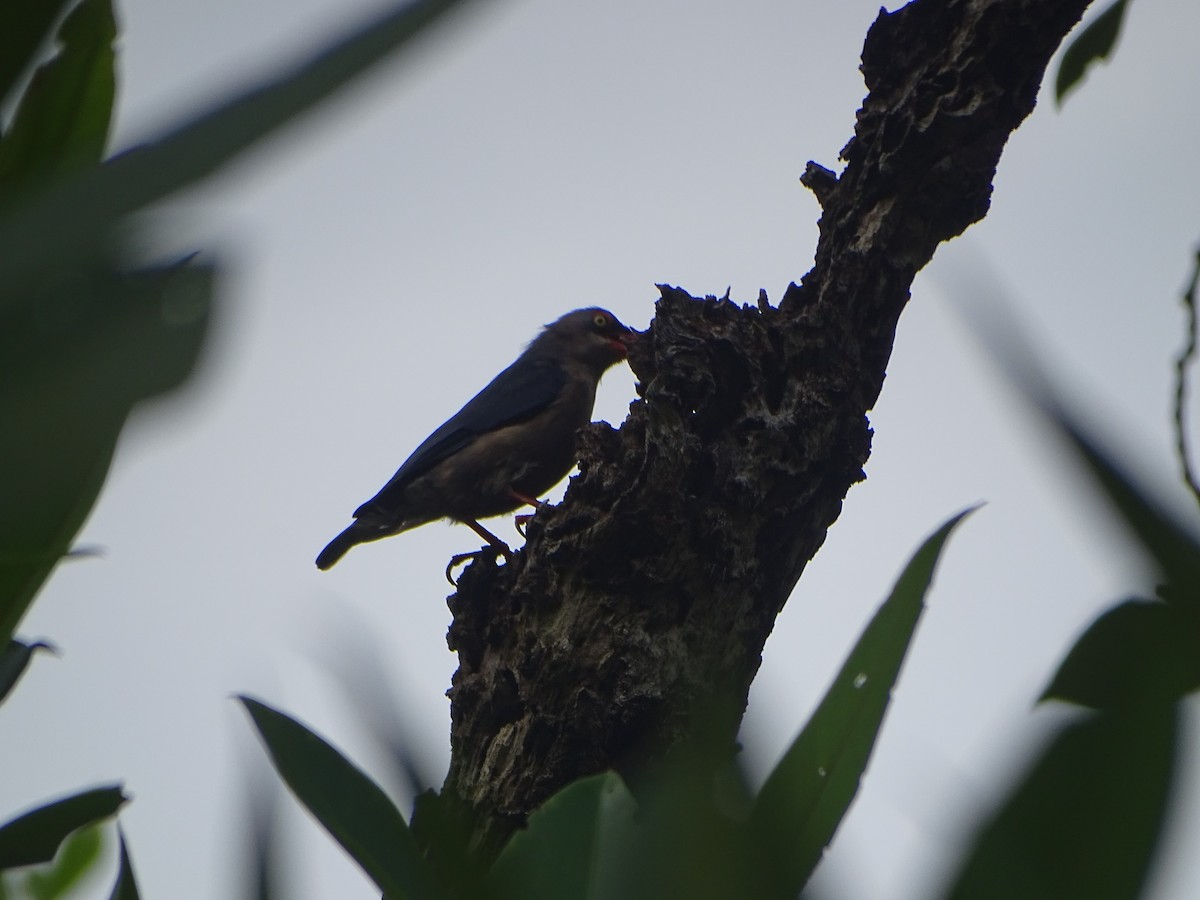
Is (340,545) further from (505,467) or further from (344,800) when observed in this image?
(344,800)

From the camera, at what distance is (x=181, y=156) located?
1.53ft

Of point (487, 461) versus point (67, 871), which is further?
point (487, 461)

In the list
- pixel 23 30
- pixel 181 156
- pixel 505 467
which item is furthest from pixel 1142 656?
pixel 505 467

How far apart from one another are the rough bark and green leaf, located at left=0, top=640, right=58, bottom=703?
5.40ft

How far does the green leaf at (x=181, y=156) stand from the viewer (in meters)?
0.46

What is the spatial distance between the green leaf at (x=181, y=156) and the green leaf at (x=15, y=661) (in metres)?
1.23

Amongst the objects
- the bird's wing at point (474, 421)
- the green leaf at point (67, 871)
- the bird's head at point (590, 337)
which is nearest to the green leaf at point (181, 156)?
the green leaf at point (67, 871)

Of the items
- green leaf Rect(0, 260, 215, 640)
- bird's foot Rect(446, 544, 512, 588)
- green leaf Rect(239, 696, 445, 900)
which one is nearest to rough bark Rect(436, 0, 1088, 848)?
bird's foot Rect(446, 544, 512, 588)

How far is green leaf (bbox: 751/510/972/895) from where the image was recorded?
1013 mm

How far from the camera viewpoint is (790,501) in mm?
3367

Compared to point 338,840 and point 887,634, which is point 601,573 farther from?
point 887,634

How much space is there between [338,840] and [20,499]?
2.98ft

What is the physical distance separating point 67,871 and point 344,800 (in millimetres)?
1385

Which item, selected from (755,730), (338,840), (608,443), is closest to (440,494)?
(608,443)
